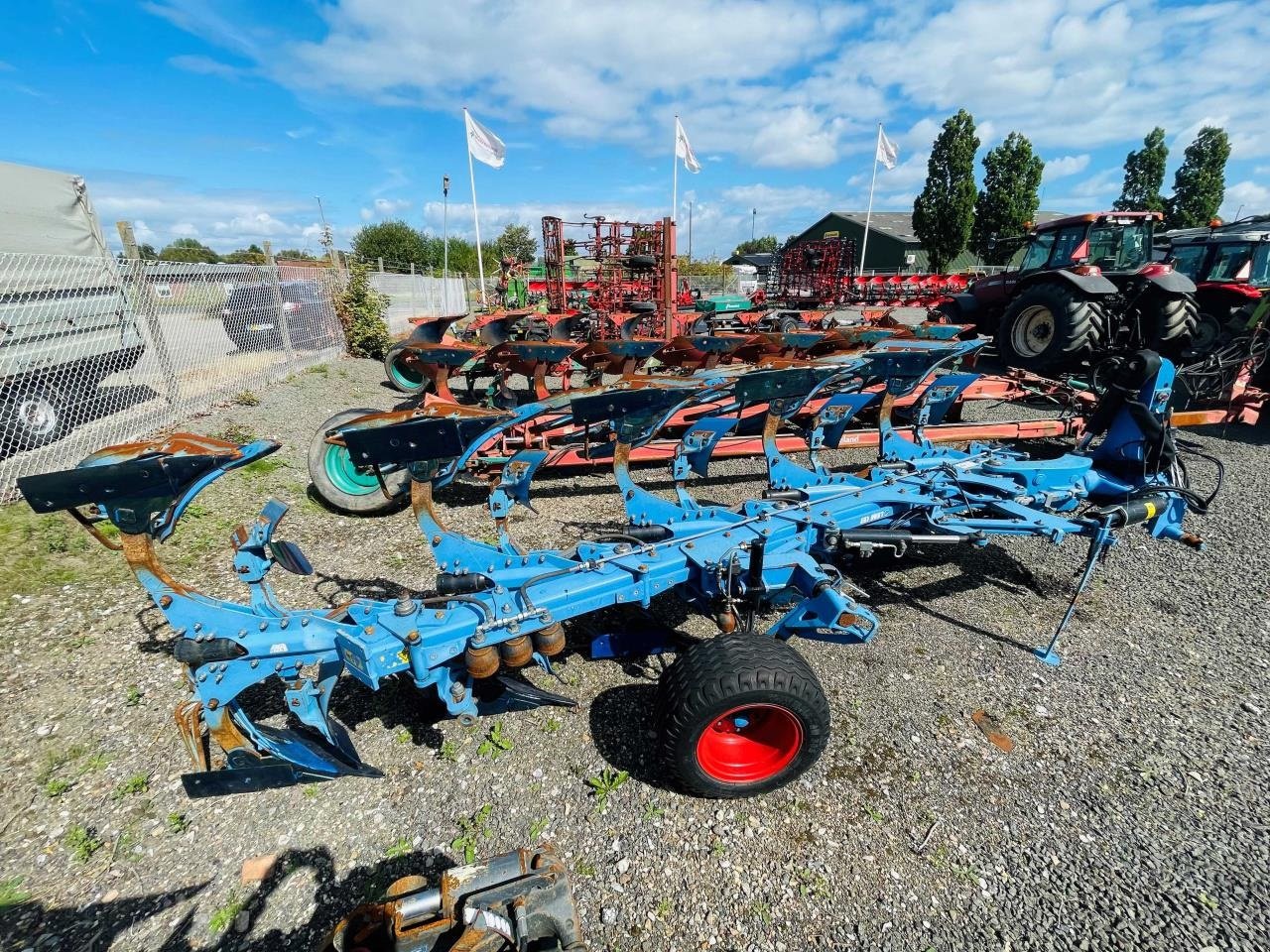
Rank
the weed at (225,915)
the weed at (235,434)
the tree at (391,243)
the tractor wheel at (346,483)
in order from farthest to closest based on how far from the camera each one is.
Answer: the tree at (391,243)
the weed at (235,434)
the tractor wheel at (346,483)
the weed at (225,915)

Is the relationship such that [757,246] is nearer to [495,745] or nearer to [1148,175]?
[1148,175]

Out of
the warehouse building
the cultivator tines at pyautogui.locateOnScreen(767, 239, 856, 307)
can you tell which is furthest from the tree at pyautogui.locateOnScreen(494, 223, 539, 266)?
the cultivator tines at pyautogui.locateOnScreen(767, 239, 856, 307)

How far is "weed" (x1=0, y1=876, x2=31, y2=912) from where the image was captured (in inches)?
80.3

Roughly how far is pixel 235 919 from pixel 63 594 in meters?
2.77

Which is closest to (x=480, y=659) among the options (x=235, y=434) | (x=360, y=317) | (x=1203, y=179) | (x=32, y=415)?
(x=235, y=434)

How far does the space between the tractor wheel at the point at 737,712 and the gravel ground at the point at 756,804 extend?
140mm

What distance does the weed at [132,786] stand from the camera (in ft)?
8.02

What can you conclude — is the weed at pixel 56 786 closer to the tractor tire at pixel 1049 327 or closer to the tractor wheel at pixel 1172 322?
the tractor tire at pixel 1049 327

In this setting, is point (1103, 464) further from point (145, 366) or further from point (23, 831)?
point (145, 366)

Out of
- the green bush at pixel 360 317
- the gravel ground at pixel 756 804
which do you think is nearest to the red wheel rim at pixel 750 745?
the gravel ground at pixel 756 804

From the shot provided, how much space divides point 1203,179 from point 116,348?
2345 inches

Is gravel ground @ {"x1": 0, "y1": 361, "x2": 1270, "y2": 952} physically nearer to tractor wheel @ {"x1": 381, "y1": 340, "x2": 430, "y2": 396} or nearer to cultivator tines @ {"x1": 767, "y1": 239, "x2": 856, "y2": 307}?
tractor wheel @ {"x1": 381, "y1": 340, "x2": 430, "y2": 396}

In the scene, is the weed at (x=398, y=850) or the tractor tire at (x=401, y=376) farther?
the tractor tire at (x=401, y=376)

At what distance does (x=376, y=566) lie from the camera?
426 centimetres
